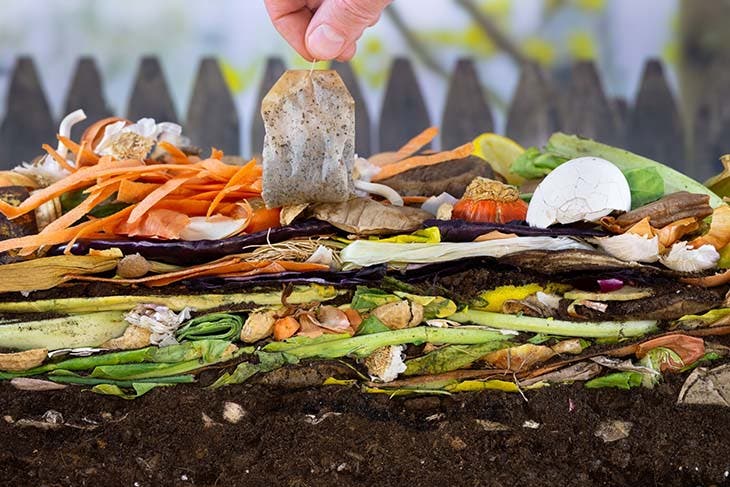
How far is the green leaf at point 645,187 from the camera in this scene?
9.11 ft

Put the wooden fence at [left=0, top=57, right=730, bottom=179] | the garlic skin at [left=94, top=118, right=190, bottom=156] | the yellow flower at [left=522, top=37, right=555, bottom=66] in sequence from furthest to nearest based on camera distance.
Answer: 1. the wooden fence at [left=0, top=57, right=730, bottom=179]
2. the yellow flower at [left=522, top=37, right=555, bottom=66]
3. the garlic skin at [left=94, top=118, right=190, bottom=156]

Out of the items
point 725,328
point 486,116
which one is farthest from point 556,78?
point 725,328

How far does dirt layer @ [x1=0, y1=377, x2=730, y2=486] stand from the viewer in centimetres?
239

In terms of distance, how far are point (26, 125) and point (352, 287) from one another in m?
4.09

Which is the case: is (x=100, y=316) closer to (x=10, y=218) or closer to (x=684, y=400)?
(x=10, y=218)

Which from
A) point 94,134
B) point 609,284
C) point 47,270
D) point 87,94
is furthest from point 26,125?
point 609,284

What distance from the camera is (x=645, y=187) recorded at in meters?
2.79

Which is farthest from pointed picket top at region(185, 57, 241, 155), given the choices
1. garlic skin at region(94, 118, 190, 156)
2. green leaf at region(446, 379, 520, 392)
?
green leaf at region(446, 379, 520, 392)

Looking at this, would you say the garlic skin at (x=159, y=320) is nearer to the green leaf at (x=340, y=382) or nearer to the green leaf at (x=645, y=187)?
the green leaf at (x=340, y=382)

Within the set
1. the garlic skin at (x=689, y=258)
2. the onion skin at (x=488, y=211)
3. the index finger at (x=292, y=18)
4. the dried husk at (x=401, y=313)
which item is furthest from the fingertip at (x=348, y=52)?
the garlic skin at (x=689, y=258)

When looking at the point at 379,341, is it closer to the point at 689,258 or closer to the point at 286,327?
the point at 286,327

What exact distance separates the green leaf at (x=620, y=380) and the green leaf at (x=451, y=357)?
241mm

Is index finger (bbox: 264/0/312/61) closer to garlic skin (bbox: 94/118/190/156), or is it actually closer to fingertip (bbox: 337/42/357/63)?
fingertip (bbox: 337/42/357/63)

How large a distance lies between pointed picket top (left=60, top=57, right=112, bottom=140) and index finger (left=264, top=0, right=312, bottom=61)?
11.9 ft
